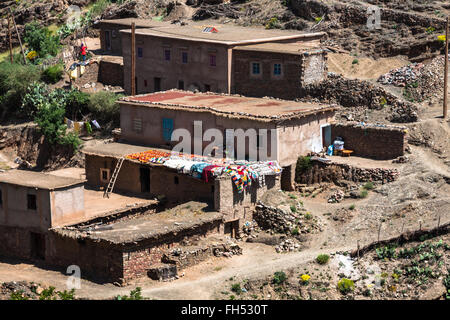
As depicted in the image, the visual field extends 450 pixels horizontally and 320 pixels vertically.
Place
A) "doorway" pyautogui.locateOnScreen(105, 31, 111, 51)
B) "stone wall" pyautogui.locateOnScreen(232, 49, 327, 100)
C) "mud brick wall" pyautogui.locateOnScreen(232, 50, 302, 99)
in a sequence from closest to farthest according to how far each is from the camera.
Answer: "stone wall" pyautogui.locateOnScreen(232, 49, 327, 100)
"mud brick wall" pyautogui.locateOnScreen(232, 50, 302, 99)
"doorway" pyautogui.locateOnScreen(105, 31, 111, 51)

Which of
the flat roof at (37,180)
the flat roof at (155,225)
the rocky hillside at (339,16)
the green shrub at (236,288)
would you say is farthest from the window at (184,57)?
the green shrub at (236,288)

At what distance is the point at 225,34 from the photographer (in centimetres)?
6284

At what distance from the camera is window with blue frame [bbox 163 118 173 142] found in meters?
54.7

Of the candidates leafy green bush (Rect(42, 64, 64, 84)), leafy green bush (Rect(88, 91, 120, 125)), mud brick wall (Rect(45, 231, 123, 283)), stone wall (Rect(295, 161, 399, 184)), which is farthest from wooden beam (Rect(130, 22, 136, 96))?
mud brick wall (Rect(45, 231, 123, 283))

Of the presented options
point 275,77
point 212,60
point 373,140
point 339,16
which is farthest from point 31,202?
point 339,16

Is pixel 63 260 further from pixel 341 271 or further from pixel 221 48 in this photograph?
pixel 221 48

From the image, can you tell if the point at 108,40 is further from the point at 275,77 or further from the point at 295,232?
the point at 295,232

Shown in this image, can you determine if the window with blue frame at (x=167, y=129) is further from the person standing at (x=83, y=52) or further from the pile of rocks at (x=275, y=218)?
the person standing at (x=83, y=52)

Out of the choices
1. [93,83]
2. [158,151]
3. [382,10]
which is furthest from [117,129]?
[382,10]

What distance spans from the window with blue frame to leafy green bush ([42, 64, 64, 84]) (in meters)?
15.5

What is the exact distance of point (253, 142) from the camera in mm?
→ 51625

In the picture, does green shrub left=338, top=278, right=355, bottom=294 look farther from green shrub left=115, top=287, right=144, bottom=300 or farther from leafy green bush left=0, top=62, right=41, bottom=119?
leafy green bush left=0, top=62, right=41, bottom=119
